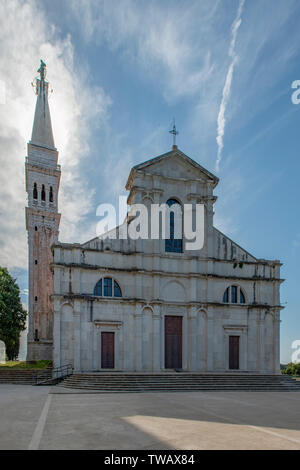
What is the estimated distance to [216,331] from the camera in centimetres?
2747

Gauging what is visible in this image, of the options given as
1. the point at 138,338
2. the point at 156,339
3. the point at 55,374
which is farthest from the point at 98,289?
the point at 55,374

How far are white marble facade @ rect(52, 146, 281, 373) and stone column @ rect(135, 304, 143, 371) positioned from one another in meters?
0.07

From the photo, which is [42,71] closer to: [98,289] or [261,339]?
[98,289]

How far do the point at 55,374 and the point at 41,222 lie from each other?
18.9 metres

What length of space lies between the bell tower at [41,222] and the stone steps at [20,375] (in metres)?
9.74

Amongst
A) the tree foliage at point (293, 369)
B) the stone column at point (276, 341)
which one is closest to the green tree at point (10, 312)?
the stone column at point (276, 341)

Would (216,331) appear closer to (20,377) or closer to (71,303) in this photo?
(71,303)

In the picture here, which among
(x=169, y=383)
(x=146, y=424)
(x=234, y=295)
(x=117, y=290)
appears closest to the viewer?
(x=146, y=424)

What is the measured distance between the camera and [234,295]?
2870 centimetres

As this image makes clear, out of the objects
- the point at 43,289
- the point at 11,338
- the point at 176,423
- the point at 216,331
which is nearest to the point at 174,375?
the point at 216,331

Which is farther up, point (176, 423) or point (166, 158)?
point (166, 158)

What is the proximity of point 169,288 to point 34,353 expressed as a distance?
14926 mm

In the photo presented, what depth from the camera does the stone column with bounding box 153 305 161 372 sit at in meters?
25.7

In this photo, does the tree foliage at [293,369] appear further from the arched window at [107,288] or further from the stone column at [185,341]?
the arched window at [107,288]
